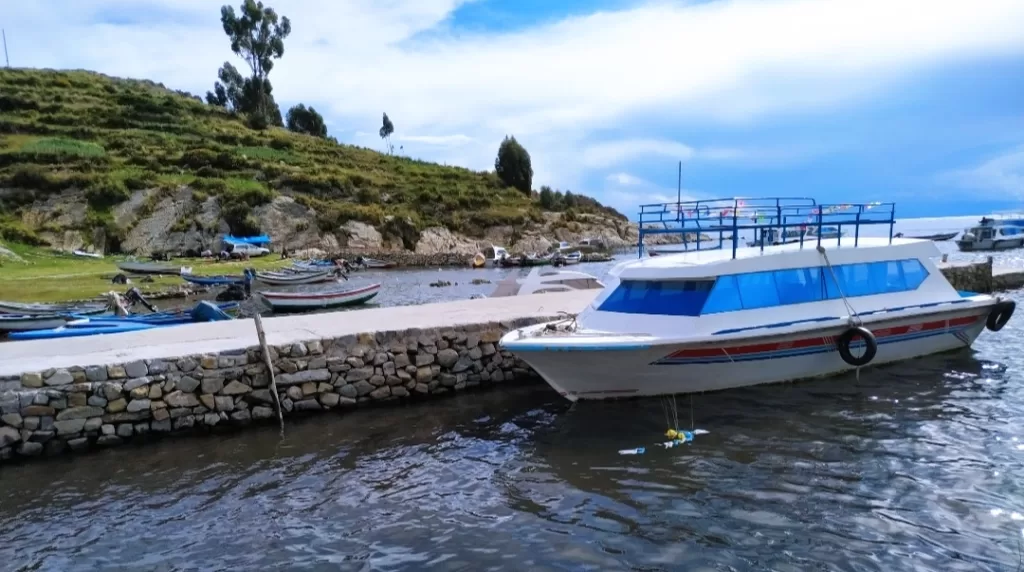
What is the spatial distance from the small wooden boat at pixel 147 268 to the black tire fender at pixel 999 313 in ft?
125

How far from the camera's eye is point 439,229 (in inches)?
2894

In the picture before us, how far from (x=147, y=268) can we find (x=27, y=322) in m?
21.0

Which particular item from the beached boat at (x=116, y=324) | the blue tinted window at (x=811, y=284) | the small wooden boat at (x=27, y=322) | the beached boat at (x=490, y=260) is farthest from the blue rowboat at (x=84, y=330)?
the beached boat at (x=490, y=260)

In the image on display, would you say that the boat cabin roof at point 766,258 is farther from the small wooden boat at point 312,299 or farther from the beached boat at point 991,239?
the beached boat at point 991,239

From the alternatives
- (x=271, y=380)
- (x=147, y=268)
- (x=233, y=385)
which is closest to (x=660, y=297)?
(x=271, y=380)

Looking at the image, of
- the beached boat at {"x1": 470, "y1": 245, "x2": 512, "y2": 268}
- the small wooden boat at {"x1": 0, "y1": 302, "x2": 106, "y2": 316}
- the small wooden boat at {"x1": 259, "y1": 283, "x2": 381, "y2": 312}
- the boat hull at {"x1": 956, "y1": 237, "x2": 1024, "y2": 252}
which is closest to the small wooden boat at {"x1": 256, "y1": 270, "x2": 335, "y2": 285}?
the small wooden boat at {"x1": 259, "y1": 283, "x2": 381, "y2": 312}

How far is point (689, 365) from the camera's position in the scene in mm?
12133

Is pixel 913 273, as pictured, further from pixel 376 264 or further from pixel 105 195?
pixel 105 195

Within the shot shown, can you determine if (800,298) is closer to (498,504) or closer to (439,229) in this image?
(498,504)

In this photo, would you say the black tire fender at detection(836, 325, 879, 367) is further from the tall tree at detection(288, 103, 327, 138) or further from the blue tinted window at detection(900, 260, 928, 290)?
the tall tree at detection(288, 103, 327, 138)

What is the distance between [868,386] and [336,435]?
10.1 metres

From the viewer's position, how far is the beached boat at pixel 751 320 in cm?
1204

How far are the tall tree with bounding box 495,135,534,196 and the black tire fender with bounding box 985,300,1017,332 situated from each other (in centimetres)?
7815

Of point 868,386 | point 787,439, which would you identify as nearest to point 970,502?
point 787,439
